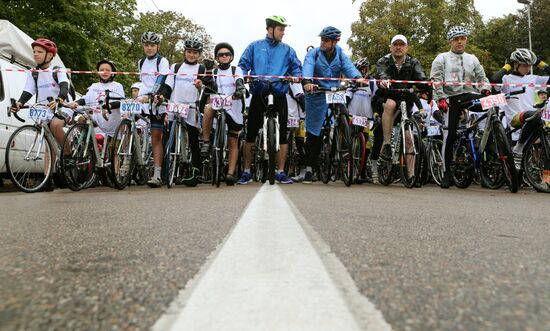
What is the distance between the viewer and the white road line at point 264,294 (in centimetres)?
108

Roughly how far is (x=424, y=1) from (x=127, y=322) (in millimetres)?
37929

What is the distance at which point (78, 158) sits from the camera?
6715 millimetres

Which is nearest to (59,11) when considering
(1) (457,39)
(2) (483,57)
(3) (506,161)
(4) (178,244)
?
(1) (457,39)

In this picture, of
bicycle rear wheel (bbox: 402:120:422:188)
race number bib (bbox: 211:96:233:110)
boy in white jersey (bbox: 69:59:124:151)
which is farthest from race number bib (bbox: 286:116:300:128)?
boy in white jersey (bbox: 69:59:124:151)

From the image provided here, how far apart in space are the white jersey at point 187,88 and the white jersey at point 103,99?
0.97m

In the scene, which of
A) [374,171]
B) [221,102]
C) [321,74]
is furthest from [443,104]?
[221,102]

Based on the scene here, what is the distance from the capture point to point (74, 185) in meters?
6.62

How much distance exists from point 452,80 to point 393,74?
864 millimetres

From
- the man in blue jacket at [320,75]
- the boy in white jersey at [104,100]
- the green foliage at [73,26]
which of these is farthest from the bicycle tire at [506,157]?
the green foliage at [73,26]

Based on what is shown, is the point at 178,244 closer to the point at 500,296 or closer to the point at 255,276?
the point at 255,276

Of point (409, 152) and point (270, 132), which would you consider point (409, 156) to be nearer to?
point (409, 152)

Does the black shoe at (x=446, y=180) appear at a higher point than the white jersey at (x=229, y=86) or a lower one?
lower

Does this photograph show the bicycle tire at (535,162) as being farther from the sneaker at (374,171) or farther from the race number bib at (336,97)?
the race number bib at (336,97)

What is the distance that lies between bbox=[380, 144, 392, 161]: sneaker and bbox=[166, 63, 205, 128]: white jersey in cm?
267
